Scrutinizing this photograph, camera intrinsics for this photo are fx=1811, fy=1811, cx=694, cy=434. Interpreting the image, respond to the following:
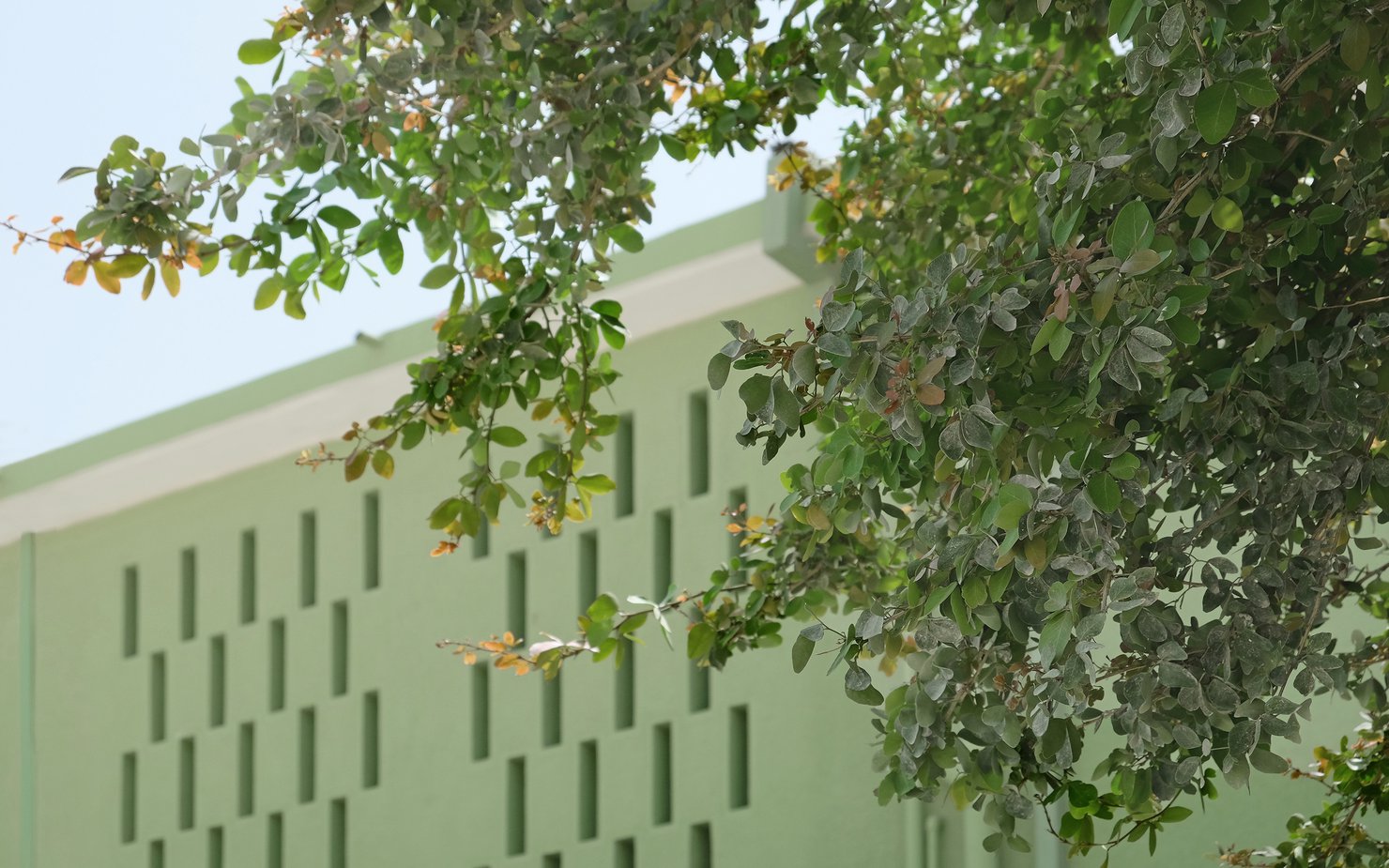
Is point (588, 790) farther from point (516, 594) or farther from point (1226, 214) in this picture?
point (1226, 214)

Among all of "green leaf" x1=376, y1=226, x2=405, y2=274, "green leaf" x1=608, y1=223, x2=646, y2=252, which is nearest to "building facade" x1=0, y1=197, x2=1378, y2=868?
"green leaf" x1=608, y1=223, x2=646, y2=252

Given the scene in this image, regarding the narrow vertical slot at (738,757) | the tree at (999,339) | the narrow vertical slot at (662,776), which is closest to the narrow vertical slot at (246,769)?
the narrow vertical slot at (662,776)

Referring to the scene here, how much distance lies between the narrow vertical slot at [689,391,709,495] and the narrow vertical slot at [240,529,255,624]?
96.8 inches

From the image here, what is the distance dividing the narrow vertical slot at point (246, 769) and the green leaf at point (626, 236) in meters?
5.52

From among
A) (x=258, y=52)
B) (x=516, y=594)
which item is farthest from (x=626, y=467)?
(x=258, y=52)

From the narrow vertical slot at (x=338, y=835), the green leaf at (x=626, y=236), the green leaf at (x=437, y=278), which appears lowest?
the narrow vertical slot at (x=338, y=835)

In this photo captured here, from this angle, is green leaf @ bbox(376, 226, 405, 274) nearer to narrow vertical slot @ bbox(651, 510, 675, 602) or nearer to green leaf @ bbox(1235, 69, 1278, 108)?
green leaf @ bbox(1235, 69, 1278, 108)

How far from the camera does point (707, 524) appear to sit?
706 cm

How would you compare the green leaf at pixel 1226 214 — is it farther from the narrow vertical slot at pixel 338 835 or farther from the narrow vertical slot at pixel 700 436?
the narrow vertical slot at pixel 338 835

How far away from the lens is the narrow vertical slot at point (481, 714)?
24.6 feet

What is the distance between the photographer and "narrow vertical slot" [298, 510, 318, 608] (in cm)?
823

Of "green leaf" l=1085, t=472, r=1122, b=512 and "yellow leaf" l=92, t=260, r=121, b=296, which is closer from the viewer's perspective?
"green leaf" l=1085, t=472, r=1122, b=512

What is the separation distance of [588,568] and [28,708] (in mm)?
3440

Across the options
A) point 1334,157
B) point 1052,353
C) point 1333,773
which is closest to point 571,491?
A: point 1333,773
